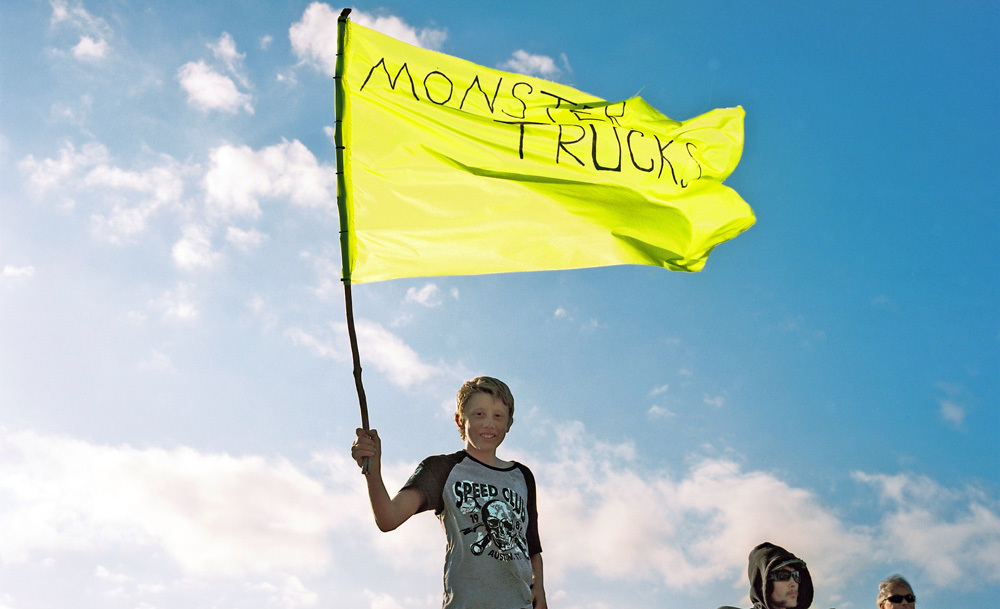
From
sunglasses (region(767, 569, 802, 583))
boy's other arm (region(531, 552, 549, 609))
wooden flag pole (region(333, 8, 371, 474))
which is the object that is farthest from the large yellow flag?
sunglasses (region(767, 569, 802, 583))

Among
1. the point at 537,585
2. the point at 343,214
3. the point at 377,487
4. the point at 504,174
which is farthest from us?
the point at 504,174

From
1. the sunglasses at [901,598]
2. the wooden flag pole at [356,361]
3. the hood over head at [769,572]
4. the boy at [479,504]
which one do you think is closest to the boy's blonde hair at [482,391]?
the boy at [479,504]

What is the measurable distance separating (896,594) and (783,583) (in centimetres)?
182

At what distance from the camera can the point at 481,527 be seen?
16.7 ft

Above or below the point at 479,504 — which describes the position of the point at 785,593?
below

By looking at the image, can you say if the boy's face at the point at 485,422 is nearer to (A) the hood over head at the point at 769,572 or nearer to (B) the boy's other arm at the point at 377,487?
(B) the boy's other arm at the point at 377,487

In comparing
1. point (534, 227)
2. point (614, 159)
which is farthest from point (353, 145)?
point (614, 159)

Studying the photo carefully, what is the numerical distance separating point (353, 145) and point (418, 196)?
1.97ft

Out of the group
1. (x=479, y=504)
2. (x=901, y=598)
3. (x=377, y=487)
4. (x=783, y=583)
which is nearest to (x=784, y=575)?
(x=783, y=583)

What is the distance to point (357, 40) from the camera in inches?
267

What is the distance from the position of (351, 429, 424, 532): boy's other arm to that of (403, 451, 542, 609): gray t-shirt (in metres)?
0.20

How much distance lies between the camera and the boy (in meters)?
4.95

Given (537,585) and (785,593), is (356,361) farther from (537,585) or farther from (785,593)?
(785,593)

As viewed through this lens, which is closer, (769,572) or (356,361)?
(356,361)
